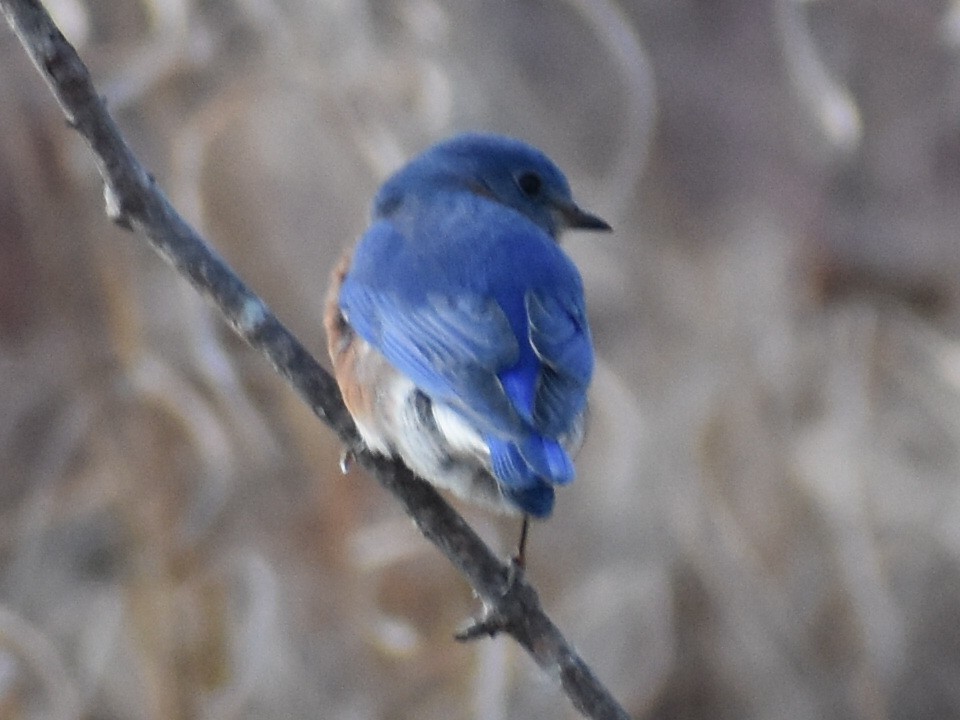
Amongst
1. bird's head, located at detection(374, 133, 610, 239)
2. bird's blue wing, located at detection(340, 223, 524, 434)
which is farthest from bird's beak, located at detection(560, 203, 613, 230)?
bird's blue wing, located at detection(340, 223, 524, 434)

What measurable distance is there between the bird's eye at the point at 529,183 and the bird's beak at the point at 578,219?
58 millimetres

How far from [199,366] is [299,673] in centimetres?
93

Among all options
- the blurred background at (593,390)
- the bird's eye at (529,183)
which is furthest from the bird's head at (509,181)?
the blurred background at (593,390)

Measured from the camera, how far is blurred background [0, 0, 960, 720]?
10.5 ft

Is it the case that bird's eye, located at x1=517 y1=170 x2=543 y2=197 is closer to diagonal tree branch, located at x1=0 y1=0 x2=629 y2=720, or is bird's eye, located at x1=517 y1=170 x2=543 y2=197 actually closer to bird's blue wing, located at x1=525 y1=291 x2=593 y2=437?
bird's blue wing, located at x1=525 y1=291 x2=593 y2=437

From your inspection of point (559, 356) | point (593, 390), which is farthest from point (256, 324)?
point (593, 390)

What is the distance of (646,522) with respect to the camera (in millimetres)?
3541

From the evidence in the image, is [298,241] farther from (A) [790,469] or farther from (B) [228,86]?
(A) [790,469]

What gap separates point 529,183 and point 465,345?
1.97 feet

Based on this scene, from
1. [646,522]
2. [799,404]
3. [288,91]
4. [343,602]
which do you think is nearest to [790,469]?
[799,404]

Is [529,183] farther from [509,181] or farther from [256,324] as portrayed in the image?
[256,324]

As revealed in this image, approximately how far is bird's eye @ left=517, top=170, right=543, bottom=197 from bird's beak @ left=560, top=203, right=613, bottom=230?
6 centimetres

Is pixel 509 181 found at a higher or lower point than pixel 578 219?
higher

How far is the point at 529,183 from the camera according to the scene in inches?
87.0
